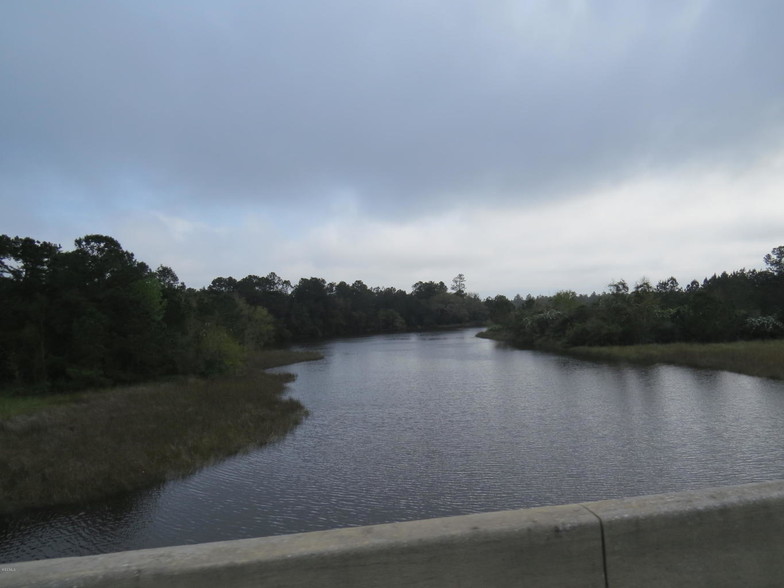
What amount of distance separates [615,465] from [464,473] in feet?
13.3

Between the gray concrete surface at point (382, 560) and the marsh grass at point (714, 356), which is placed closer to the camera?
the gray concrete surface at point (382, 560)

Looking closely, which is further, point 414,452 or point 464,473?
point 414,452

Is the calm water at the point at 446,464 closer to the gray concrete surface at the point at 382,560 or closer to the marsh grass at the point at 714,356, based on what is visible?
the marsh grass at the point at 714,356

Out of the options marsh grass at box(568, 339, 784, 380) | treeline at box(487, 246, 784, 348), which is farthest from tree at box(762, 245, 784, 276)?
marsh grass at box(568, 339, 784, 380)

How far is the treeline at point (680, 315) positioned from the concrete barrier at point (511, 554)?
52276 mm

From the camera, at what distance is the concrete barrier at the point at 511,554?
2.48m

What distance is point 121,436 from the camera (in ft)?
59.1

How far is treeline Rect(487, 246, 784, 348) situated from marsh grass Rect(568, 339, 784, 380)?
4.49 m

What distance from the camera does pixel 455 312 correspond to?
149500 mm

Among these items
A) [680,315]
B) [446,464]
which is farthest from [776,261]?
[446,464]

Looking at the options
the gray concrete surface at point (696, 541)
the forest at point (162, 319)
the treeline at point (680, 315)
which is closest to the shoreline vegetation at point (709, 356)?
the treeline at point (680, 315)

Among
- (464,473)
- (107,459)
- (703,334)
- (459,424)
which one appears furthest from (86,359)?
(703,334)

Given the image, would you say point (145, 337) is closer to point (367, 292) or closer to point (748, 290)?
point (748, 290)

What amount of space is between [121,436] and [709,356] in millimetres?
36226
